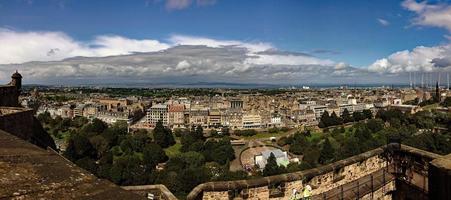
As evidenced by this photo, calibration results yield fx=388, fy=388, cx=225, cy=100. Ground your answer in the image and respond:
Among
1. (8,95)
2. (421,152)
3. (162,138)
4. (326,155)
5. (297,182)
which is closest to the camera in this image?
(297,182)

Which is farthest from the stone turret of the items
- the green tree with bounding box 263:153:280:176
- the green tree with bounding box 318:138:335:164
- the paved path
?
the green tree with bounding box 318:138:335:164

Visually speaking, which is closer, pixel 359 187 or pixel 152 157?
pixel 359 187

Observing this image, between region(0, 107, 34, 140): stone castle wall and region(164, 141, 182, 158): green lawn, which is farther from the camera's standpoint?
region(164, 141, 182, 158): green lawn

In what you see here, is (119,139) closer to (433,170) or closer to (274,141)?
(274,141)

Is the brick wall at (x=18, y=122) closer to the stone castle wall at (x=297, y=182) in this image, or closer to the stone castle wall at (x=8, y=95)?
the stone castle wall at (x=8, y=95)

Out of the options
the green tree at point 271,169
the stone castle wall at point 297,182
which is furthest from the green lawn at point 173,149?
the stone castle wall at point 297,182

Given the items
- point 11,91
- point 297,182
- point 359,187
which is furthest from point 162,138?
point 297,182

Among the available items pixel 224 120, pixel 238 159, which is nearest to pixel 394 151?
pixel 238 159

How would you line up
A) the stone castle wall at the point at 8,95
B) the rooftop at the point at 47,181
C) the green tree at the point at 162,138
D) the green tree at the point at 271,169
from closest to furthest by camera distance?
the rooftop at the point at 47,181, the stone castle wall at the point at 8,95, the green tree at the point at 271,169, the green tree at the point at 162,138

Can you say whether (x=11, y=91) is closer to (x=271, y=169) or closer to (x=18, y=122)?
(x=18, y=122)

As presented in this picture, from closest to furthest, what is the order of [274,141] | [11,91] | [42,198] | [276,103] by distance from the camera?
[42,198] < [11,91] < [274,141] < [276,103]

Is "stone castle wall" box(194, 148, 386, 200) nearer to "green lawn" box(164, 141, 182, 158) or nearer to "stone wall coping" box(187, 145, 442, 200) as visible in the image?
"stone wall coping" box(187, 145, 442, 200)
